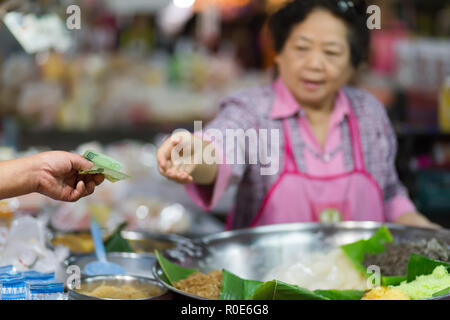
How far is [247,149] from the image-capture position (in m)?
1.98

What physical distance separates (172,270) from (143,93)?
2.94m

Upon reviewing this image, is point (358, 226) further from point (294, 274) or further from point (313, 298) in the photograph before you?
point (313, 298)

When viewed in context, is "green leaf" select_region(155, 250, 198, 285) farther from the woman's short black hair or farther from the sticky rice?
the woman's short black hair

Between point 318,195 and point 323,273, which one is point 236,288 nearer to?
point 323,273

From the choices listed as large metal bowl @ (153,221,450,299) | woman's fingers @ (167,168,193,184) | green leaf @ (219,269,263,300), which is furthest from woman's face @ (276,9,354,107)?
green leaf @ (219,269,263,300)

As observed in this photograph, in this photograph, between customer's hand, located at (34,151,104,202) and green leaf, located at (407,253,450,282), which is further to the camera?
green leaf, located at (407,253,450,282)

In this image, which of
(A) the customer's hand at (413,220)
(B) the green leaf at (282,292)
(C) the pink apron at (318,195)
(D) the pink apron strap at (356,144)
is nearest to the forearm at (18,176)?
(B) the green leaf at (282,292)

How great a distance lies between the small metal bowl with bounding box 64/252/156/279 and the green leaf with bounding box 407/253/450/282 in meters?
0.69

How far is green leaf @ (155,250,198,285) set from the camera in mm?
1507

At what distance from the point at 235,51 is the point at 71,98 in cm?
261

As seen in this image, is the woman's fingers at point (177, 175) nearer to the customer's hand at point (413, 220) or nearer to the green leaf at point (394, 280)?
the green leaf at point (394, 280)

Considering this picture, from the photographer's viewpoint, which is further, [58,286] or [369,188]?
[369,188]

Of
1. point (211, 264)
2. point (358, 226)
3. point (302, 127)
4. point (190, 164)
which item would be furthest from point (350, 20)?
point (211, 264)

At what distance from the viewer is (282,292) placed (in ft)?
4.18
